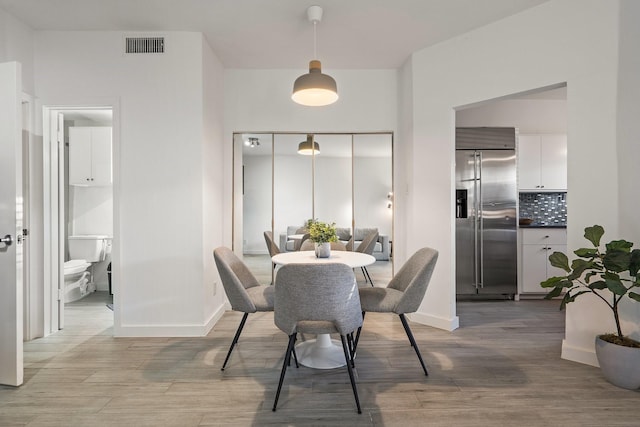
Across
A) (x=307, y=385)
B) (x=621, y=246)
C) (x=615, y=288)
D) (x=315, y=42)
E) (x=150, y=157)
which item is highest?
(x=315, y=42)

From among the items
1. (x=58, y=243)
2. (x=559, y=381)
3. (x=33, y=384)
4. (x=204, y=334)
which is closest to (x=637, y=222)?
(x=559, y=381)

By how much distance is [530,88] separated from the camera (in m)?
2.77

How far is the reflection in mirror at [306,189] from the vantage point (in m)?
3.90

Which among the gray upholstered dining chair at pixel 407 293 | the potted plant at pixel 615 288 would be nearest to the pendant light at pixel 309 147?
the gray upholstered dining chair at pixel 407 293

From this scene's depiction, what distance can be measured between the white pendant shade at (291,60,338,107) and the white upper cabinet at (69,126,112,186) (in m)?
2.93

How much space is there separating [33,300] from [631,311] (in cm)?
458

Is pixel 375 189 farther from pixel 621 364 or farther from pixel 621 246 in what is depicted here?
pixel 621 364

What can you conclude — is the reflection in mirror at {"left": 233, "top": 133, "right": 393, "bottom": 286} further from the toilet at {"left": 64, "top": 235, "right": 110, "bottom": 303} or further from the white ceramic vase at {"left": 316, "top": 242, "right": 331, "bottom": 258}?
the toilet at {"left": 64, "top": 235, "right": 110, "bottom": 303}

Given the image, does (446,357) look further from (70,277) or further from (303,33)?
(70,277)

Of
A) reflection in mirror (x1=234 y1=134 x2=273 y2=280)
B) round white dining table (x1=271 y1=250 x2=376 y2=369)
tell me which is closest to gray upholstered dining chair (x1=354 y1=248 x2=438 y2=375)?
round white dining table (x1=271 y1=250 x2=376 y2=369)

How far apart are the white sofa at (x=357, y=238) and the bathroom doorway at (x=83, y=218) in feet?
6.32

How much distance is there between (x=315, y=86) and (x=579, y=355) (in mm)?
2695

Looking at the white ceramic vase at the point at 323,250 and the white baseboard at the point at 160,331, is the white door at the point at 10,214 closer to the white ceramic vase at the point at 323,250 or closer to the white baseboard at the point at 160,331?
the white baseboard at the point at 160,331

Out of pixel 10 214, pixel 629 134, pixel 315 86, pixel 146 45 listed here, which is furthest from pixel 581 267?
pixel 146 45
